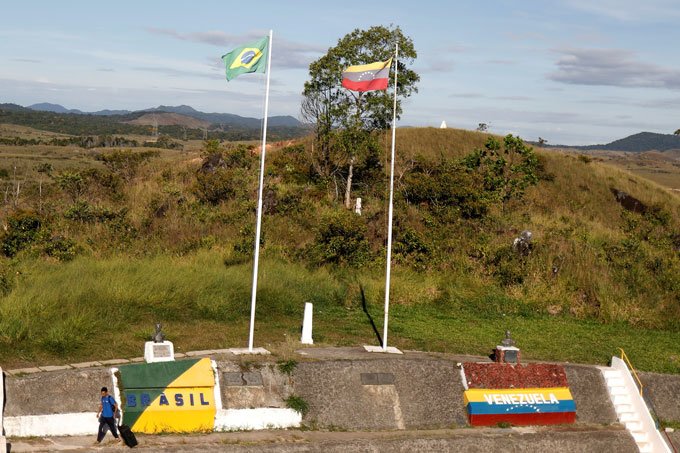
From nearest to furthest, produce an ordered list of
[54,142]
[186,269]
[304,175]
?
1. [186,269]
2. [304,175]
3. [54,142]

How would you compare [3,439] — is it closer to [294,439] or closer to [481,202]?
[294,439]

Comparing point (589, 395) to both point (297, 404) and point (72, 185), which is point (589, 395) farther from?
point (72, 185)

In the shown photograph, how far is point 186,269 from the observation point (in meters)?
25.4

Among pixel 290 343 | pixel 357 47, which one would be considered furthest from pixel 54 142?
pixel 290 343

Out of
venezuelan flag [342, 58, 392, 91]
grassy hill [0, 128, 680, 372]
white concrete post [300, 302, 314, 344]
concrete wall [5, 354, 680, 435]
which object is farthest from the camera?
grassy hill [0, 128, 680, 372]

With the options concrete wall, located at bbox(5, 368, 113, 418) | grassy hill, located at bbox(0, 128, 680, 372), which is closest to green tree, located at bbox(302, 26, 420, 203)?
grassy hill, located at bbox(0, 128, 680, 372)

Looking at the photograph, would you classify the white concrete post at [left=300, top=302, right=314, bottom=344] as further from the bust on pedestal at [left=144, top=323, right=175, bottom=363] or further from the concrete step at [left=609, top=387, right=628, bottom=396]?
the concrete step at [left=609, top=387, right=628, bottom=396]

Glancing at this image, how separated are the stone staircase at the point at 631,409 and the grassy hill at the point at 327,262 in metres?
1.83

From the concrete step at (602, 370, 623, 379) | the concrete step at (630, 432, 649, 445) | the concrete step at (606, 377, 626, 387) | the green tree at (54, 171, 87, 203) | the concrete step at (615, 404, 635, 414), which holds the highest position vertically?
the green tree at (54, 171, 87, 203)

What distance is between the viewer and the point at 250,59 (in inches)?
695

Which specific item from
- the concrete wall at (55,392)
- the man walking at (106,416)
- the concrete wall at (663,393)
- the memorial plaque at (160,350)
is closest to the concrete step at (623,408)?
the concrete wall at (663,393)

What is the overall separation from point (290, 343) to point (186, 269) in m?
7.73

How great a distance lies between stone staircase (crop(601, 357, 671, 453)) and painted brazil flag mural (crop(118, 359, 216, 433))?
973 cm

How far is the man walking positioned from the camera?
13852 millimetres
